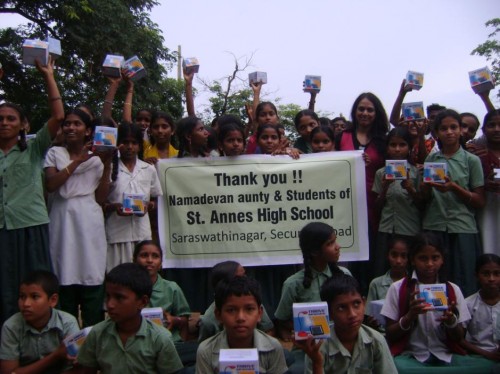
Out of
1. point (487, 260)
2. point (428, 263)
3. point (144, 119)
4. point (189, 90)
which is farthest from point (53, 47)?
point (487, 260)

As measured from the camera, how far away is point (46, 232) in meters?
4.77

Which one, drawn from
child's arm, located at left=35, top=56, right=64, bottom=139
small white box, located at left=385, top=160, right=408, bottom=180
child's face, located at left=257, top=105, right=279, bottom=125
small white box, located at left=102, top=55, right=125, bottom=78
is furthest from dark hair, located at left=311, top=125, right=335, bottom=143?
child's arm, located at left=35, top=56, right=64, bottom=139

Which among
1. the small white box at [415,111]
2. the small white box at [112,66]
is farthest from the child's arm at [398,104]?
the small white box at [112,66]

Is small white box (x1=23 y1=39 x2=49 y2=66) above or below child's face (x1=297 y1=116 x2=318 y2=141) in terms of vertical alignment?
above

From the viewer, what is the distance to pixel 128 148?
5363 millimetres

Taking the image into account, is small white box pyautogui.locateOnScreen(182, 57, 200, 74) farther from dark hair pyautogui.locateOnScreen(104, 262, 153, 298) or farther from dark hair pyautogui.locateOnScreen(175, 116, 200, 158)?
dark hair pyautogui.locateOnScreen(104, 262, 153, 298)

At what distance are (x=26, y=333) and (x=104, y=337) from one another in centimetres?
73

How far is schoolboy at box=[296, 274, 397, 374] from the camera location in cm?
349

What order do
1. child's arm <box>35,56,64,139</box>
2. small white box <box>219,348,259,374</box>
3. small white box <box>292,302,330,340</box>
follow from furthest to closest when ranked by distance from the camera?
child's arm <box>35,56,64,139</box> → small white box <box>292,302,330,340</box> → small white box <box>219,348,259,374</box>

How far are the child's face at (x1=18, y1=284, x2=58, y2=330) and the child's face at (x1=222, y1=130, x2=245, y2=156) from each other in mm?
2318

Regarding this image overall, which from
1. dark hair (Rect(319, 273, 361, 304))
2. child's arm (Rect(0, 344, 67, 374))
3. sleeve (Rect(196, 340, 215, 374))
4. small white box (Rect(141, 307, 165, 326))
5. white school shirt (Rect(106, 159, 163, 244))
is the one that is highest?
white school shirt (Rect(106, 159, 163, 244))

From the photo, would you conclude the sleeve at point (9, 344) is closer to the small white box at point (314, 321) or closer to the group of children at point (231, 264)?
the group of children at point (231, 264)

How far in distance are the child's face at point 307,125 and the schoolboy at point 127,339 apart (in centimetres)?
298

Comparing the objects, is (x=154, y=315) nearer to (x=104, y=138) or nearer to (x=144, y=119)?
(x=104, y=138)
